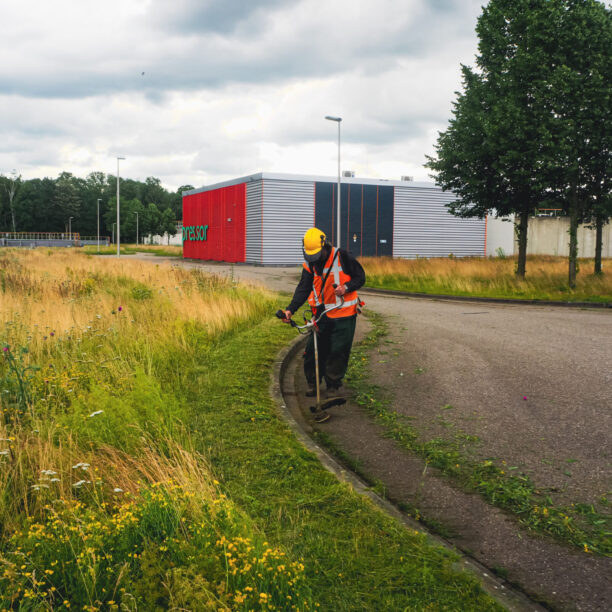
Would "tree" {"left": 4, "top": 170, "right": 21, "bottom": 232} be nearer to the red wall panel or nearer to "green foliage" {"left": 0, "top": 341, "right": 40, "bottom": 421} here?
the red wall panel

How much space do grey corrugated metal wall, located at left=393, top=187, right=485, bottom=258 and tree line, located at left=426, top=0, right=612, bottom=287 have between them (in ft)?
81.1

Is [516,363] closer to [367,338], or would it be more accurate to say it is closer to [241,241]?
[367,338]

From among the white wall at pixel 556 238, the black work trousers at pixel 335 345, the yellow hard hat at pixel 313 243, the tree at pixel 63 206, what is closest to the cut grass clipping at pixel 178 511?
the black work trousers at pixel 335 345

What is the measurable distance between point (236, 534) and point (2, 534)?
131 cm

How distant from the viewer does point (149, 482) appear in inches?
144

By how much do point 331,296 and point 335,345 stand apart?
1.62ft

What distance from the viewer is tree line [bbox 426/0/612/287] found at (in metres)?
14.6

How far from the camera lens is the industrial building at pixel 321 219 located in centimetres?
3909

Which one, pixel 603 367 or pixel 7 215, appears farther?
pixel 7 215

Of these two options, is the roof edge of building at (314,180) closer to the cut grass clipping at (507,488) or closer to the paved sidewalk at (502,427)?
the paved sidewalk at (502,427)

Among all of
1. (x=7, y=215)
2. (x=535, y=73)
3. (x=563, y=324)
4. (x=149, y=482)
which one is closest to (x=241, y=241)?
(x=535, y=73)

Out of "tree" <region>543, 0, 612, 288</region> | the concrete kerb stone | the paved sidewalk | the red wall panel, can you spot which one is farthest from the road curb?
the red wall panel

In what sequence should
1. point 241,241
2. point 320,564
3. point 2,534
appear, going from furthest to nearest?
point 241,241
point 2,534
point 320,564

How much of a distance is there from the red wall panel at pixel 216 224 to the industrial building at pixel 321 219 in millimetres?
72
